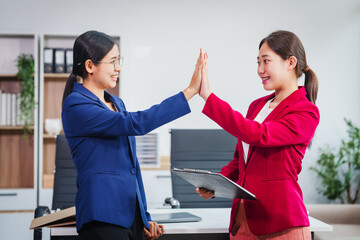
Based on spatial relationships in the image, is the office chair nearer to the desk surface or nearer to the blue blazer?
the desk surface

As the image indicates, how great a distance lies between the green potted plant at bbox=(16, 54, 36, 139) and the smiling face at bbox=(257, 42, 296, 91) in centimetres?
318

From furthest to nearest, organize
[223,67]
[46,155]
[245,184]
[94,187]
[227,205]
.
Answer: [223,67] < [46,155] < [227,205] < [245,184] < [94,187]

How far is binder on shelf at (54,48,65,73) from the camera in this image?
4367 mm

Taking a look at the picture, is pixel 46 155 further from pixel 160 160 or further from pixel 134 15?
pixel 134 15

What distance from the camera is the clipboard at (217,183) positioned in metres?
1.52

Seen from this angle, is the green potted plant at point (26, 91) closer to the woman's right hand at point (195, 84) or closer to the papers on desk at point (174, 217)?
the papers on desk at point (174, 217)

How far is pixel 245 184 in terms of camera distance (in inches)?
65.6

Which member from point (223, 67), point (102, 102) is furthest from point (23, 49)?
point (102, 102)

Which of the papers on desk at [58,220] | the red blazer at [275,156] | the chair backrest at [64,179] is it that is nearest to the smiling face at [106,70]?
the red blazer at [275,156]

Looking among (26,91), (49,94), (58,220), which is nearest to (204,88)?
(58,220)

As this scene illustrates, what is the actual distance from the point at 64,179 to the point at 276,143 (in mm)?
1970

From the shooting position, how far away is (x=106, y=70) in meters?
1.67

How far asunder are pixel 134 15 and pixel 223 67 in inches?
45.6

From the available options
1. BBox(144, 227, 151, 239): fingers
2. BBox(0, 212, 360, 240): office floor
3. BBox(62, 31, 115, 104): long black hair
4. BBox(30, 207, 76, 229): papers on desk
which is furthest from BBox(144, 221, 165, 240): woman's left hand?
BBox(0, 212, 360, 240): office floor
